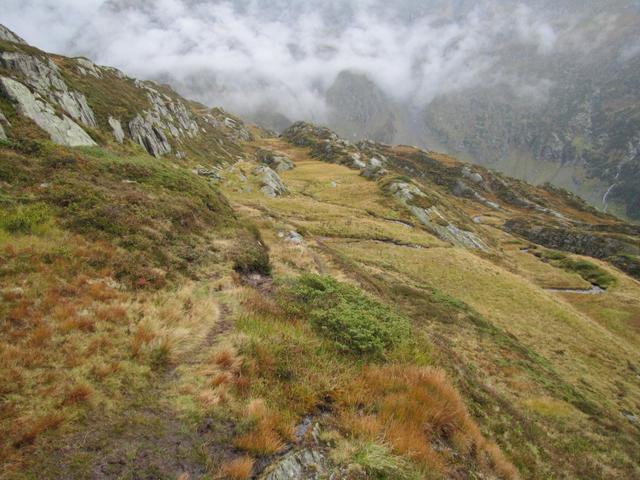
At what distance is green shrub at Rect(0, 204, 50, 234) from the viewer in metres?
9.73

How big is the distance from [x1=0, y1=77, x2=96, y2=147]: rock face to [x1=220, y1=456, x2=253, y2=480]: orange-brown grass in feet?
84.3

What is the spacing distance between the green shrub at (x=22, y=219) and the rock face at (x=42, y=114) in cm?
1529

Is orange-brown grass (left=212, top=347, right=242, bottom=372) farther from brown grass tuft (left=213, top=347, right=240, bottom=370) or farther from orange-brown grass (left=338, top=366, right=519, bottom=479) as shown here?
orange-brown grass (left=338, top=366, right=519, bottom=479)

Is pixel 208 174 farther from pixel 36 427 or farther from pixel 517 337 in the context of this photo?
pixel 36 427

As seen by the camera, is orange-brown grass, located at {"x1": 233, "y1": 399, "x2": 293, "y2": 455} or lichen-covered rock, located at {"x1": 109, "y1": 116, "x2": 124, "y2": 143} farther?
lichen-covered rock, located at {"x1": 109, "y1": 116, "x2": 124, "y2": 143}

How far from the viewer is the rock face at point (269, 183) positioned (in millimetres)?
59684

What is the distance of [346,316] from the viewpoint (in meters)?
10.3

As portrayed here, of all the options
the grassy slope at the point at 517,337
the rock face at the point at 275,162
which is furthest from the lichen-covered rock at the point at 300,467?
the rock face at the point at 275,162

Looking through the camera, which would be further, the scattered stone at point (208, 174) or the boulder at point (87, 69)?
the boulder at point (87, 69)

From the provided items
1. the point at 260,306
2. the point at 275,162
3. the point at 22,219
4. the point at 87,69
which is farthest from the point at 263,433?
the point at 275,162

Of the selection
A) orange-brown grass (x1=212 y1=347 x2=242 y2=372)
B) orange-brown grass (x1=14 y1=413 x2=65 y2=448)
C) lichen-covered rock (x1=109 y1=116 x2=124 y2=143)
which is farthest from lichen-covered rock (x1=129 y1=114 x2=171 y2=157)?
orange-brown grass (x1=14 y1=413 x2=65 y2=448)

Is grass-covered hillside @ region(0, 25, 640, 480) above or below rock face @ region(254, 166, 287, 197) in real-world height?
below

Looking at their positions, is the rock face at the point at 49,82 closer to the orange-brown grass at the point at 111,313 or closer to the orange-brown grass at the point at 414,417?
the orange-brown grass at the point at 111,313

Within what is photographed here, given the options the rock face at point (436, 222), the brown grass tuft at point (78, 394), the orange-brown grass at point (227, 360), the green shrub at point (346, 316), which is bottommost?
the brown grass tuft at point (78, 394)
